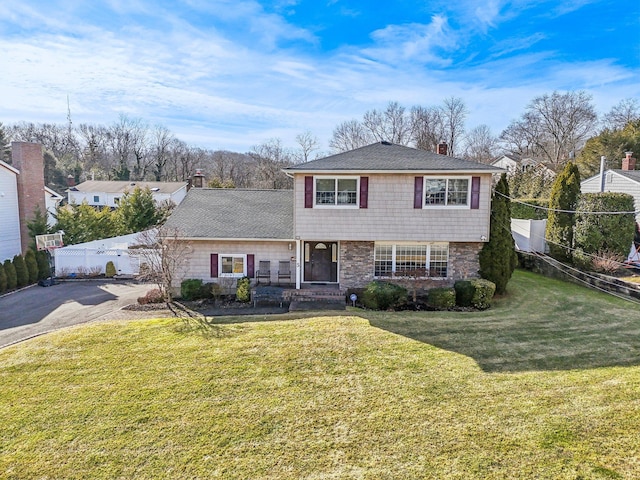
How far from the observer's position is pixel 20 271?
1856cm

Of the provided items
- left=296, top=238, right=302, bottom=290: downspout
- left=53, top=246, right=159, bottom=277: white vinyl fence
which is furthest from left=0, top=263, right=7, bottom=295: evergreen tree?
left=296, top=238, right=302, bottom=290: downspout

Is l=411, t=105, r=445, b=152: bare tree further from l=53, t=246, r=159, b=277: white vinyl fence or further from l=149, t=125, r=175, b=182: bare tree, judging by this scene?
l=53, t=246, r=159, b=277: white vinyl fence

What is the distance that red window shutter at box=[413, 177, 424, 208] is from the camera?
14.2 m

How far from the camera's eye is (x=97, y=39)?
13969 mm

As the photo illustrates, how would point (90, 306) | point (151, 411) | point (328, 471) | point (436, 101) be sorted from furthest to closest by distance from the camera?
point (436, 101)
point (90, 306)
point (151, 411)
point (328, 471)

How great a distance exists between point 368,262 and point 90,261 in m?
15.5

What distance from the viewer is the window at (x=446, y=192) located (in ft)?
46.8

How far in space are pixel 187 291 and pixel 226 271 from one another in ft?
5.70

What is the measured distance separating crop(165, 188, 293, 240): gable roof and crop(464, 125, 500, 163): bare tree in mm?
41770

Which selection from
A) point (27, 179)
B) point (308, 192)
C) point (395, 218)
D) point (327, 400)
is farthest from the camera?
point (27, 179)

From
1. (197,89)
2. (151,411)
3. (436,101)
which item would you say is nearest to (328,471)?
(151,411)

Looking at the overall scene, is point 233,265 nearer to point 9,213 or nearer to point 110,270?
point 110,270

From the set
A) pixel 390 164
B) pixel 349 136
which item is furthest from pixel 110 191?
pixel 390 164

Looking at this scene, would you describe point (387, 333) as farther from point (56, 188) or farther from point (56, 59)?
point (56, 188)
